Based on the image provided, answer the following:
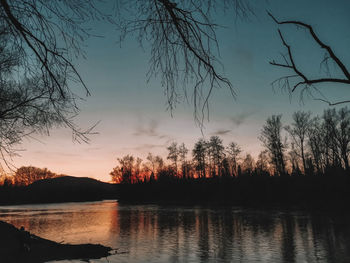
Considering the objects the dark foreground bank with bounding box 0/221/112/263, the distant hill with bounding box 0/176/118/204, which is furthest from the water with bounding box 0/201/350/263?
the distant hill with bounding box 0/176/118/204

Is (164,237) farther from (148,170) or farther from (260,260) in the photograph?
(148,170)

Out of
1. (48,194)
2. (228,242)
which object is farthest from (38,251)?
(48,194)

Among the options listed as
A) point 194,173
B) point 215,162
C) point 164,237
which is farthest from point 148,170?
point 164,237

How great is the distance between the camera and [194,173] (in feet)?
232

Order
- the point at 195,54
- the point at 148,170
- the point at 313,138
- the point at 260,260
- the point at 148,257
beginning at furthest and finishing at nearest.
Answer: the point at 148,170 → the point at 313,138 → the point at 148,257 → the point at 260,260 → the point at 195,54

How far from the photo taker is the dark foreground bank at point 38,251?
38.0ft

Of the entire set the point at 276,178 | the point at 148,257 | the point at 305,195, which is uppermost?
the point at 276,178

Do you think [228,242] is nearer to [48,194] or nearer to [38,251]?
[38,251]

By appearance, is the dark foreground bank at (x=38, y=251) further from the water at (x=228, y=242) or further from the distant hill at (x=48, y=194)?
the distant hill at (x=48, y=194)

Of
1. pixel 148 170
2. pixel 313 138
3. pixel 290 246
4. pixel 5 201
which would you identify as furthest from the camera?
pixel 5 201

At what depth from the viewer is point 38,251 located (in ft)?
42.4

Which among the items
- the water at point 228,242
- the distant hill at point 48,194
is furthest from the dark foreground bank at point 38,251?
the distant hill at point 48,194

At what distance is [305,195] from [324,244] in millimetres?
32317

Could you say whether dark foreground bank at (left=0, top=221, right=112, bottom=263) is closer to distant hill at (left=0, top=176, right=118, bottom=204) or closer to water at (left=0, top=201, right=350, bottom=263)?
water at (left=0, top=201, right=350, bottom=263)
